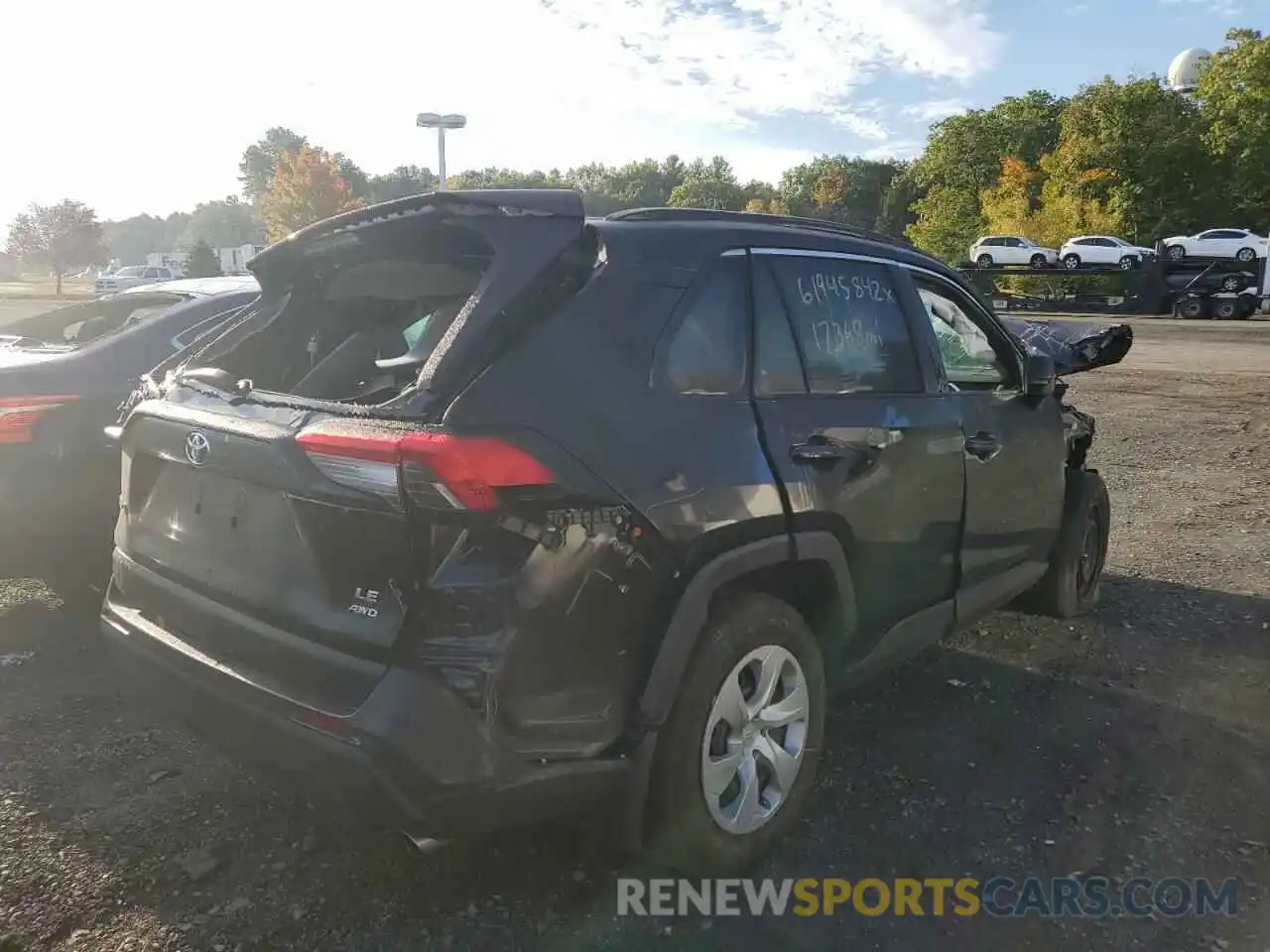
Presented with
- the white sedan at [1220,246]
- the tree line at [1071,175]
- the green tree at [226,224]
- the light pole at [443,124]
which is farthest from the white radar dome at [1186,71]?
the green tree at [226,224]

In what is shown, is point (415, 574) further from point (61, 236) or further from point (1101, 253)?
point (61, 236)

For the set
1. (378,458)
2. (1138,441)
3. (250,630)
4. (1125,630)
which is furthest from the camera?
(1138,441)

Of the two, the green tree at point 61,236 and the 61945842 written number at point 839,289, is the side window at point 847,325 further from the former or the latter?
the green tree at point 61,236

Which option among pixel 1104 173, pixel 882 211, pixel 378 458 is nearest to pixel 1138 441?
pixel 378 458

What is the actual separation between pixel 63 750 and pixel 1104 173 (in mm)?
56626

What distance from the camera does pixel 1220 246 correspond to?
3594 centimetres

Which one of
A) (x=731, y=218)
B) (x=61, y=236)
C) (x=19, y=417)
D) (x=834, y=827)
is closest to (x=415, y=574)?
(x=731, y=218)

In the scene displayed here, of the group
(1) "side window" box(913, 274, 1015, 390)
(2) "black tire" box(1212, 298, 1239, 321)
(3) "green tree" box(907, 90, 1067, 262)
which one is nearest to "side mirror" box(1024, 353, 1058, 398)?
(1) "side window" box(913, 274, 1015, 390)

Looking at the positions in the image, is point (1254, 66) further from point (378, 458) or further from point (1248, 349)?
point (378, 458)

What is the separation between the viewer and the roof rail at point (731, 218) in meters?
2.91

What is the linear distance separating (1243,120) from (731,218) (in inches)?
2235

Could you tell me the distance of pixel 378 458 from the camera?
2.22m

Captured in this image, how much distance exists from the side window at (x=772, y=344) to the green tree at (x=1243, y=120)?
5603 centimetres

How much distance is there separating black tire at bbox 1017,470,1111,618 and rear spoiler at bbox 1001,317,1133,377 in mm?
855
